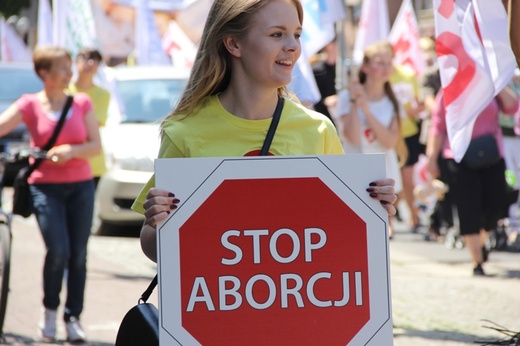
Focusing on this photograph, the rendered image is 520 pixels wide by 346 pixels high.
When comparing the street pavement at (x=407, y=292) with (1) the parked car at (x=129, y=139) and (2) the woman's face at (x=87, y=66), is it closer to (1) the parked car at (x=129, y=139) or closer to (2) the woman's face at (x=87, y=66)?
(1) the parked car at (x=129, y=139)

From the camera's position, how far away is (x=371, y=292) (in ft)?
9.77

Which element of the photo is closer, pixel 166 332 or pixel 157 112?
pixel 166 332

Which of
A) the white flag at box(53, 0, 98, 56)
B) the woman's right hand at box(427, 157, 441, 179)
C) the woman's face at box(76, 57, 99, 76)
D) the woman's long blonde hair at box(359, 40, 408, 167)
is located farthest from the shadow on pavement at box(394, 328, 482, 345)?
the white flag at box(53, 0, 98, 56)

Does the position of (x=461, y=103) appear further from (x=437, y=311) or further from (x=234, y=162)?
(x=437, y=311)

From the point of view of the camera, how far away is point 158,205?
9.65 feet

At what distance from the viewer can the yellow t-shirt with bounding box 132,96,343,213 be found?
127 inches

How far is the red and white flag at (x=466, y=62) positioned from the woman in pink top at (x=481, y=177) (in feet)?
15.3

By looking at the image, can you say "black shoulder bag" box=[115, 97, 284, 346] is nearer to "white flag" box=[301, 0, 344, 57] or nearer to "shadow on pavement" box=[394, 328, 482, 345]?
"shadow on pavement" box=[394, 328, 482, 345]

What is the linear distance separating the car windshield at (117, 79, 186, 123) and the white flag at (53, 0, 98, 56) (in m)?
1.06

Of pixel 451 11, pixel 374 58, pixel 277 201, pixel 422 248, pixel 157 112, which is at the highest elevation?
pixel 451 11

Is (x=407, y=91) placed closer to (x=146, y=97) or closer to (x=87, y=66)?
(x=146, y=97)

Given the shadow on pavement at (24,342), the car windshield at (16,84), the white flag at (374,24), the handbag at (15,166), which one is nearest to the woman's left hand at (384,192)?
the shadow on pavement at (24,342)

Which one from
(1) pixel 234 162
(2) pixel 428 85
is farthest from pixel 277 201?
(2) pixel 428 85

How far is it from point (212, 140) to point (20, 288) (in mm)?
5947
